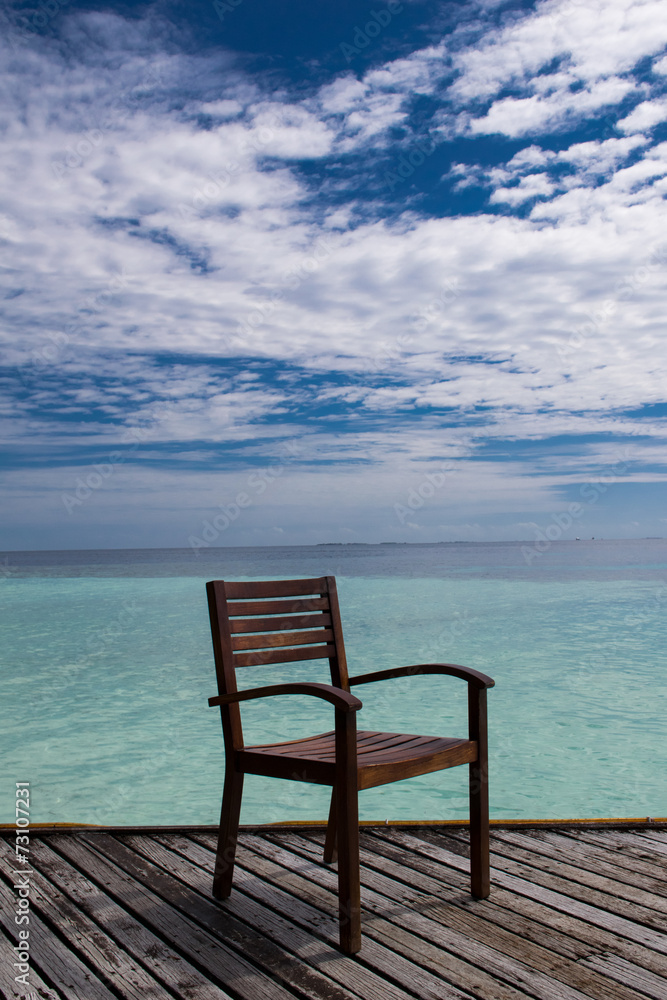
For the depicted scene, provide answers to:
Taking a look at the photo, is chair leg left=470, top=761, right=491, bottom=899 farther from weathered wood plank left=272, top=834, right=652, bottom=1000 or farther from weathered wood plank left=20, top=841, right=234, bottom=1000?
weathered wood plank left=20, top=841, right=234, bottom=1000

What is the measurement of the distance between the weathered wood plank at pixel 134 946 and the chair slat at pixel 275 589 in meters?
0.95

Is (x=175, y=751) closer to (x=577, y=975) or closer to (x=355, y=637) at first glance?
(x=577, y=975)

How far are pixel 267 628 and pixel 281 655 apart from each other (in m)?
0.10

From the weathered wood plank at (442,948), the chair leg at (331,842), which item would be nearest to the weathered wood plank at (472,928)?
the weathered wood plank at (442,948)

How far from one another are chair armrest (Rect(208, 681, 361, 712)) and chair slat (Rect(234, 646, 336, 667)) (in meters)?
0.16

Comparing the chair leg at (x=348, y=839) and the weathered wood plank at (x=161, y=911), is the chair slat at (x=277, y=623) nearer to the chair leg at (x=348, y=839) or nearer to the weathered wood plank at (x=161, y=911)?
the chair leg at (x=348, y=839)

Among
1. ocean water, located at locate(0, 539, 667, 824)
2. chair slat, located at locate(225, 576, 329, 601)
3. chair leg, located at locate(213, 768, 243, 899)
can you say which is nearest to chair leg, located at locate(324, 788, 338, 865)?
chair leg, located at locate(213, 768, 243, 899)

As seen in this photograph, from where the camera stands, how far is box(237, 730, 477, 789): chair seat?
6.25ft

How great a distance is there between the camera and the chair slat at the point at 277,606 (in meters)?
2.32

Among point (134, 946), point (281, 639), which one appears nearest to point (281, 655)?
point (281, 639)

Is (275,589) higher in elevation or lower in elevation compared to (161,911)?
higher

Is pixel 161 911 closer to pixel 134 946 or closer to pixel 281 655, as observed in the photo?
pixel 134 946

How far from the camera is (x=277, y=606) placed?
2428 millimetres

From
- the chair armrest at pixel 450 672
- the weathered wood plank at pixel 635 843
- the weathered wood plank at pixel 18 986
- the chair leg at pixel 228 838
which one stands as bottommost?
the weathered wood plank at pixel 635 843
